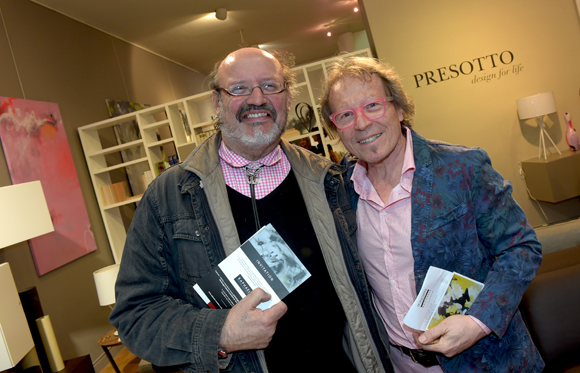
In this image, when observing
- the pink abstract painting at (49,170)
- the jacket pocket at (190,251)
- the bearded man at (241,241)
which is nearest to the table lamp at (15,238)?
the pink abstract painting at (49,170)

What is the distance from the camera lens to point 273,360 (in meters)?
1.36

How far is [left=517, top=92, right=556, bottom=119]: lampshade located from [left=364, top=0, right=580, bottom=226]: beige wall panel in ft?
1.08

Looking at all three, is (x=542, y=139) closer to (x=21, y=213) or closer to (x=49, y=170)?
(x=21, y=213)

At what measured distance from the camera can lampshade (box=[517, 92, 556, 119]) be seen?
4715 millimetres

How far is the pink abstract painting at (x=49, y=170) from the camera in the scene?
3.50 metres

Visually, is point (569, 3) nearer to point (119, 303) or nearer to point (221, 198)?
point (221, 198)

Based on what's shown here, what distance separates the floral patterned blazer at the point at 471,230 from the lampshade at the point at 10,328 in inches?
92.1

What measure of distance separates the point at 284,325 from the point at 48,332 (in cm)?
243

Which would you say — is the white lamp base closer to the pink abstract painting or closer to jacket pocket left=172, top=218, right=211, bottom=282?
jacket pocket left=172, top=218, right=211, bottom=282

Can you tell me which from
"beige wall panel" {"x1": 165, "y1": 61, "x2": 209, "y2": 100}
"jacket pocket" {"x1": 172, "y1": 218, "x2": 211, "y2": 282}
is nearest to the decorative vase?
"jacket pocket" {"x1": 172, "y1": 218, "x2": 211, "y2": 282}

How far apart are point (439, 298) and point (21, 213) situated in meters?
2.69

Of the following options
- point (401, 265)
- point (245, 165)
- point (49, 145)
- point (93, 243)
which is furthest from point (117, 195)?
point (401, 265)

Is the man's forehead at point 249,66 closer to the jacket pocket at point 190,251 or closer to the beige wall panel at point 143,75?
the jacket pocket at point 190,251

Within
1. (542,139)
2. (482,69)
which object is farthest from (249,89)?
(542,139)
